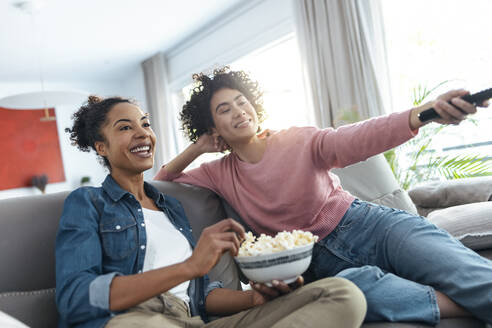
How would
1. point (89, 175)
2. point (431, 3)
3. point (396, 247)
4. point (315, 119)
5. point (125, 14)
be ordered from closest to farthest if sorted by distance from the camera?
point (396, 247) < point (431, 3) < point (315, 119) < point (125, 14) < point (89, 175)

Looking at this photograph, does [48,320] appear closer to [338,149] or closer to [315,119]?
[338,149]

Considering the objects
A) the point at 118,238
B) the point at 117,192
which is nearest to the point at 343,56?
the point at 117,192

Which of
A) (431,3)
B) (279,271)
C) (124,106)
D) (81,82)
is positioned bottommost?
(279,271)

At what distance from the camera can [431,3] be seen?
146 inches

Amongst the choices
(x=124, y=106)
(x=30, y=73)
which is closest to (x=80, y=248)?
(x=124, y=106)

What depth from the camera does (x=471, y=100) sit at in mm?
1095

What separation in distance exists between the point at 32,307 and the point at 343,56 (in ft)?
10.9

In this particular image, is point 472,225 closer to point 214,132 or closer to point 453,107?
point 453,107

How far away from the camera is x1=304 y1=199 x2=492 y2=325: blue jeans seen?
1.15 metres

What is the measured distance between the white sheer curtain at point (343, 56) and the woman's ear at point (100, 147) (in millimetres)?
2390

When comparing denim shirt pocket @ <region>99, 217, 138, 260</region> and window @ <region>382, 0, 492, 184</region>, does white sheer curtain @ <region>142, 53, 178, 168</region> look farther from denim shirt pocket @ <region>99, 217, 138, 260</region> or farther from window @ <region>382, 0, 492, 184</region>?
denim shirt pocket @ <region>99, 217, 138, 260</region>

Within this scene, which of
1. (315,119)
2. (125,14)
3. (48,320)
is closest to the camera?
(48,320)

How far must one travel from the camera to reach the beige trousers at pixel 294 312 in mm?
972

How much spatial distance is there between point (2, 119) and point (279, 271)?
671 cm
